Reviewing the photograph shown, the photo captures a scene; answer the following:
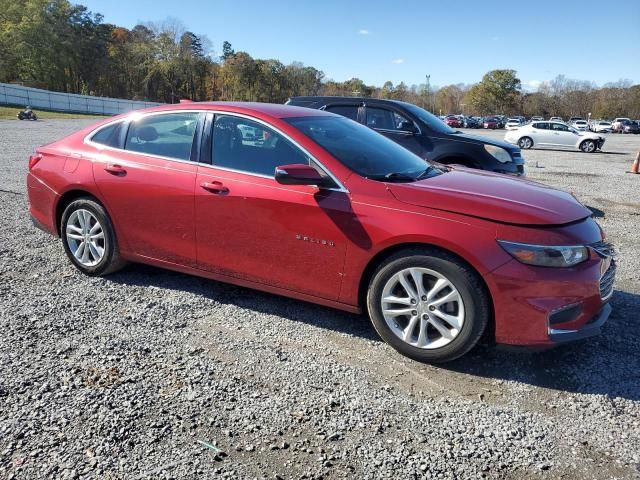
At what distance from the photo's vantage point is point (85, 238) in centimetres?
459

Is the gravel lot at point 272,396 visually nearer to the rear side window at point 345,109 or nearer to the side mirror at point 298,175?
the side mirror at point 298,175

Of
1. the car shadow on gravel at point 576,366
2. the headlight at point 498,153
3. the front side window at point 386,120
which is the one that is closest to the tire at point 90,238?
the car shadow on gravel at point 576,366

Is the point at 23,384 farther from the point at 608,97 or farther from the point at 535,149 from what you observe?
the point at 608,97

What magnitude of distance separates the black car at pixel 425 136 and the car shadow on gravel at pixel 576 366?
15.8 feet

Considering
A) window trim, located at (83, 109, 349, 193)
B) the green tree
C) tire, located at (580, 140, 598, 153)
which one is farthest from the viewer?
the green tree

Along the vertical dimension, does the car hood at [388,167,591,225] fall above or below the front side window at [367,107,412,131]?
below

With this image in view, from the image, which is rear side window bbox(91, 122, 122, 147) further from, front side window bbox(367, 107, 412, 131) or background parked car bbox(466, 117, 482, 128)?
background parked car bbox(466, 117, 482, 128)

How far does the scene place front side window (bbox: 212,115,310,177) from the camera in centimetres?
371

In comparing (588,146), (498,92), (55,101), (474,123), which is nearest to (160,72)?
(55,101)

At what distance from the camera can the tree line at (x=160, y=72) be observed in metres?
69.5

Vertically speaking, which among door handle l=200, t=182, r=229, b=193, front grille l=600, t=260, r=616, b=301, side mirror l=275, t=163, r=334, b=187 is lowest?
front grille l=600, t=260, r=616, b=301

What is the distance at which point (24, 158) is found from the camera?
1284 centimetres

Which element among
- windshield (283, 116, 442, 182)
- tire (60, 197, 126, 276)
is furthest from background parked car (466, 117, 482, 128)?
tire (60, 197, 126, 276)

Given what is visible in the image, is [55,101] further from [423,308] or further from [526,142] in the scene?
[423,308]
